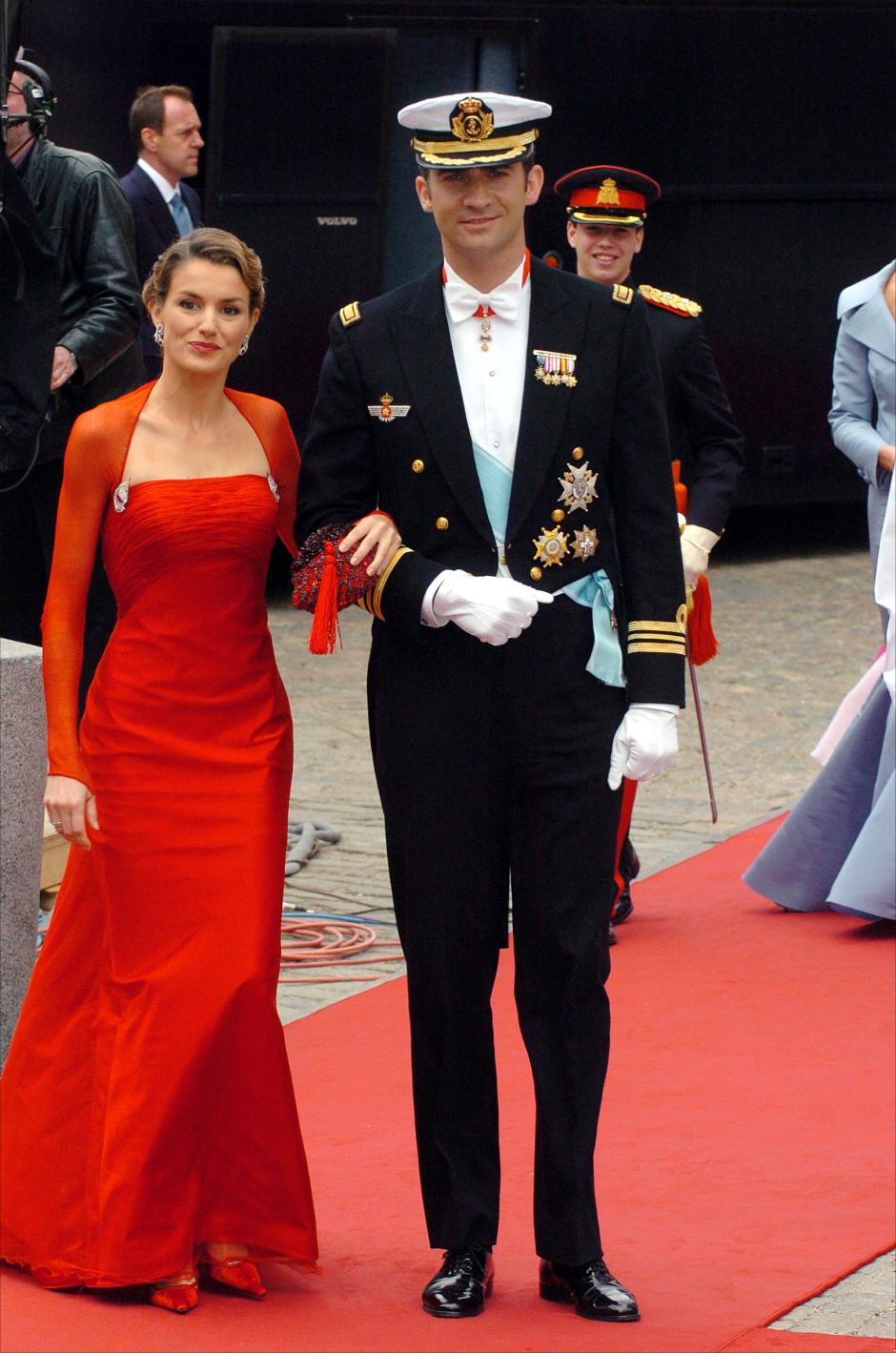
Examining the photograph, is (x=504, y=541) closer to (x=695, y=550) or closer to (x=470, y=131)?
(x=470, y=131)

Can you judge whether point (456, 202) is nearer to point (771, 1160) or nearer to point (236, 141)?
point (771, 1160)

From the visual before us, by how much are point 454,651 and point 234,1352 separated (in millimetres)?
1176

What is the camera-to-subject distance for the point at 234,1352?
151 inches

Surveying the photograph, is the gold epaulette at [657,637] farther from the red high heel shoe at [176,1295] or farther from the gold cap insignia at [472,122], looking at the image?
the red high heel shoe at [176,1295]

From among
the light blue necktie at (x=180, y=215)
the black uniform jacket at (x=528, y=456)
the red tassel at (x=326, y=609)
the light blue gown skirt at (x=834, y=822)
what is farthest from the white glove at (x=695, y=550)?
the light blue necktie at (x=180, y=215)

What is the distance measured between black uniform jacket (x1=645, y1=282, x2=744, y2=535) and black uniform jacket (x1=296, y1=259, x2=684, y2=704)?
2.41 meters

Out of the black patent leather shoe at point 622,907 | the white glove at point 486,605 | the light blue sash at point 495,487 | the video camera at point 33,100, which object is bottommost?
the black patent leather shoe at point 622,907

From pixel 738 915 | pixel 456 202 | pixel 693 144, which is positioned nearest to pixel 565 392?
pixel 456 202

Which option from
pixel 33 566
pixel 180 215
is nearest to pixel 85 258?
pixel 33 566

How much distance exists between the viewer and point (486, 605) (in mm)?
3811

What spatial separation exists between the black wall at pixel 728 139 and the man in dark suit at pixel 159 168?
1.88 metres

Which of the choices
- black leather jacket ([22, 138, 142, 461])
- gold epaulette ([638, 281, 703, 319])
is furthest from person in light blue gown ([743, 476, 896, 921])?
black leather jacket ([22, 138, 142, 461])

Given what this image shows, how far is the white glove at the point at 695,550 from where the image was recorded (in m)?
6.29

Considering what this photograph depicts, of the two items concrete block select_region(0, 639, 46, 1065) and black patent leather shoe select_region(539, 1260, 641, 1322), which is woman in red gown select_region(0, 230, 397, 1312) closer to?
black patent leather shoe select_region(539, 1260, 641, 1322)
